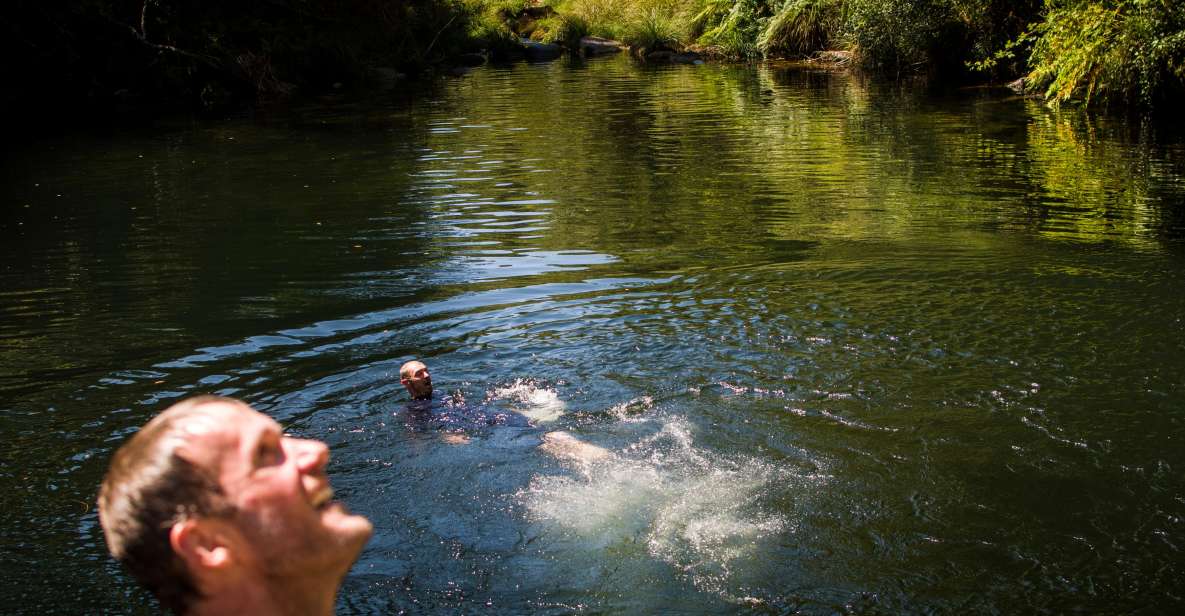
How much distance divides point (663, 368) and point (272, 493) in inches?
253

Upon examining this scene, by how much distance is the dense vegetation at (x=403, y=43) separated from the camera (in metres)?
20.0

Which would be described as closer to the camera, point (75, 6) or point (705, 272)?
point (705, 272)

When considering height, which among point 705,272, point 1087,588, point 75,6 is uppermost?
point 75,6

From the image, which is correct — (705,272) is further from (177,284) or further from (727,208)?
(177,284)

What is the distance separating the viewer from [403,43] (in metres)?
38.0

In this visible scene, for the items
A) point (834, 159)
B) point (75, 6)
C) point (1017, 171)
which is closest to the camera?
point (1017, 171)

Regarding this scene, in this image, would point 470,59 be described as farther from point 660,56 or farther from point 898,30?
point 898,30

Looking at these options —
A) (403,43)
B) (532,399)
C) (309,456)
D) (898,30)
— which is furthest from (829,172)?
(403,43)

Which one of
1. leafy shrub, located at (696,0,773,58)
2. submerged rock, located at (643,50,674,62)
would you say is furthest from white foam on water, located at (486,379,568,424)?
submerged rock, located at (643,50,674,62)

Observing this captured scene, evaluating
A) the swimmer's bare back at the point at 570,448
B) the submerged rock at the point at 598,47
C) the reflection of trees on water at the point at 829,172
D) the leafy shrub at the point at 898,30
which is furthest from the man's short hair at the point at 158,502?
the submerged rock at the point at 598,47

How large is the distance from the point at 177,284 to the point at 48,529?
16.2ft

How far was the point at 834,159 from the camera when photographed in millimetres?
17234

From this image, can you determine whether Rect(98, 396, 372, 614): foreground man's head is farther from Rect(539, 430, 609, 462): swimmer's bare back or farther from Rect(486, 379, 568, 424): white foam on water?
Rect(486, 379, 568, 424): white foam on water

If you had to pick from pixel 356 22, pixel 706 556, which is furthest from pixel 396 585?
pixel 356 22
